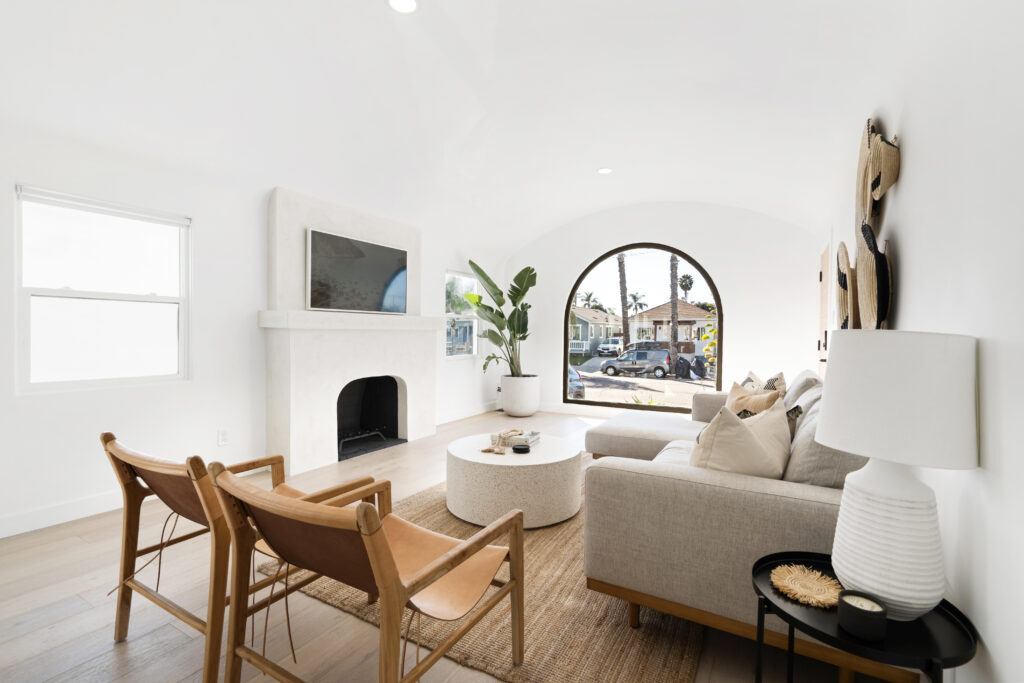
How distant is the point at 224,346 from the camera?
370cm

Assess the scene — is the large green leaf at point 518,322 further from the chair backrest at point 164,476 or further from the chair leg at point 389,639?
the chair leg at point 389,639

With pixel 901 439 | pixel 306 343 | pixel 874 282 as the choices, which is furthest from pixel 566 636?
pixel 306 343

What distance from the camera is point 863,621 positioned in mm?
1060

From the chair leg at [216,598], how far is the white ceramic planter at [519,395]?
16.6ft

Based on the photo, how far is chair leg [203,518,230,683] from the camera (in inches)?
60.2

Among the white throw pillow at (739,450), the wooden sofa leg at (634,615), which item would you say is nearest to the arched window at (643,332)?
the white throw pillow at (739,450)

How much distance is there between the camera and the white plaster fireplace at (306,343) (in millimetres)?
3889

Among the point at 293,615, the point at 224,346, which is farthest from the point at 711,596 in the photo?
the point at 224,346

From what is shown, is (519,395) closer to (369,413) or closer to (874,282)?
(369,413)

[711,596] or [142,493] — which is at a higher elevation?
[142,493]

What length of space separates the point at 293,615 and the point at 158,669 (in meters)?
0.46

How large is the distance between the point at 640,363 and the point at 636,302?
832mm

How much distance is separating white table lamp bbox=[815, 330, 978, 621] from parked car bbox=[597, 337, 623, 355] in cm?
566

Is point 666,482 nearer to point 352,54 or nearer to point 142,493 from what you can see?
point 142,493
